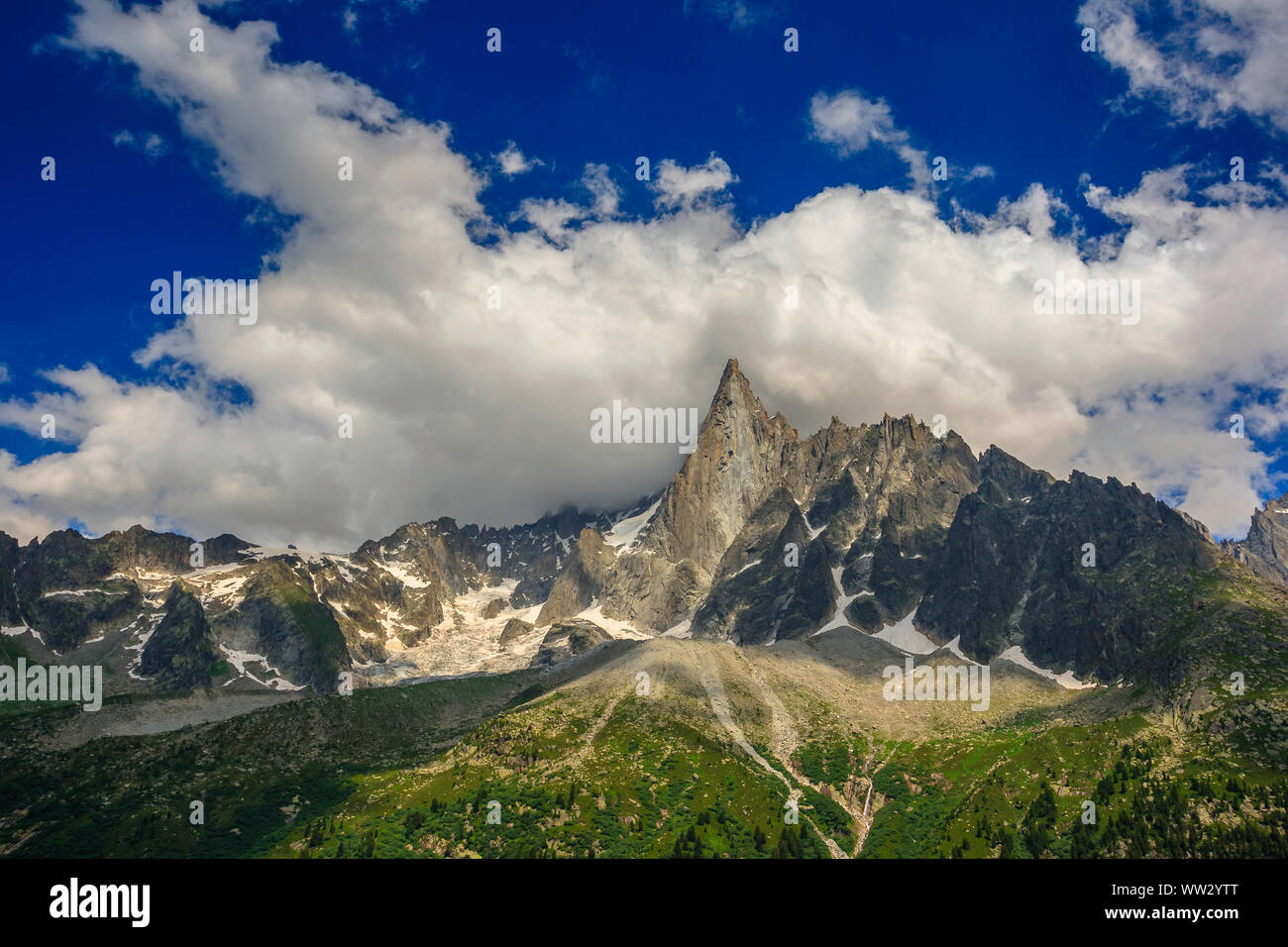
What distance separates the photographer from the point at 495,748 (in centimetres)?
17875

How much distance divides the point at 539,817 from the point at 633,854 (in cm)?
2009
